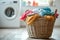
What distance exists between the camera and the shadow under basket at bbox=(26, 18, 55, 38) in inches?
115

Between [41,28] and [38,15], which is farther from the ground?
[38,15]

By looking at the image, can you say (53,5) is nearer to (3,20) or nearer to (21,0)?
(21,0)

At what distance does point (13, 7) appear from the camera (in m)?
4.72

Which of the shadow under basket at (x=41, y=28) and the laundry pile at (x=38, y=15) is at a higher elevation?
the laundry pile at (x=38, y=15)

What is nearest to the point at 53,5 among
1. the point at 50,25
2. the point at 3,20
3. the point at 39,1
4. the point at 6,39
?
the point at 39,1

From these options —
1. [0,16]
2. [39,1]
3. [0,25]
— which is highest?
[39,1]

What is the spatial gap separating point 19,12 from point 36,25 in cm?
198

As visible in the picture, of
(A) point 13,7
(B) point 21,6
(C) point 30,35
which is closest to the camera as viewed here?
(C) point 30,35

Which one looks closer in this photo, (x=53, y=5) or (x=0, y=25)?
(x=0, y=25)

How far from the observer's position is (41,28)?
9.70ft

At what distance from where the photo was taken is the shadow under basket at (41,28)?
9.61ft

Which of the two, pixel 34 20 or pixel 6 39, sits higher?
pixel 34 20

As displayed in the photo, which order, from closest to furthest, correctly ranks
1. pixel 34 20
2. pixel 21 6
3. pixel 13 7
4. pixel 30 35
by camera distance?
pixel 34 20, pixel 30 35, pixel 13 7, pixel 21 6

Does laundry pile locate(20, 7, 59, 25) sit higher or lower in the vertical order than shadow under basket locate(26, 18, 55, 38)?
higher
